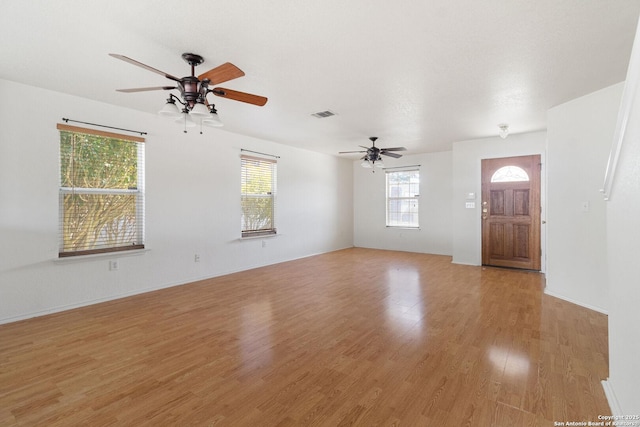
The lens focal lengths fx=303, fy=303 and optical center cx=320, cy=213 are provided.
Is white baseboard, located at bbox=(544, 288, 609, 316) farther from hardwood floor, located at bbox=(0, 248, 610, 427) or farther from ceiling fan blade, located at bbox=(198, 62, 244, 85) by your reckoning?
ceiling fan blade, located at bbox=(198, 62, 244, 85)

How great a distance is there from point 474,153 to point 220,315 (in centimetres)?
557

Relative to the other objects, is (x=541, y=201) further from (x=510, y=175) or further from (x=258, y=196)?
(x=258, y=196)

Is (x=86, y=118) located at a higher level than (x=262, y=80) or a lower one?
lower

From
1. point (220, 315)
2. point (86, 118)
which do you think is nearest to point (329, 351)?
point (220, 315)

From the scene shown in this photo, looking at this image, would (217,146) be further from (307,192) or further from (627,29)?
(627,29)

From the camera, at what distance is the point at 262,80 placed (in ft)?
10.6

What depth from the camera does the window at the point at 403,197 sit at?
7.89m

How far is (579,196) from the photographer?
3850 mm

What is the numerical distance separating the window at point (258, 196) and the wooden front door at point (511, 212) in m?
4.31

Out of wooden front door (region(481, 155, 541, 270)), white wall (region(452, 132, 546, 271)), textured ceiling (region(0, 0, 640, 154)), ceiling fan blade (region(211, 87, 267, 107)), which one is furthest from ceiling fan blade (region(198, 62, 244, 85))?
wooden front door (region(481, 155, 541, 270))

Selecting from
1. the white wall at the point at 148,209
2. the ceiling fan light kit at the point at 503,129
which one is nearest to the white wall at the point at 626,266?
the ceiling fan light kit at the point at 503,129

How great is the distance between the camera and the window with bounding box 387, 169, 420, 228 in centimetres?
789

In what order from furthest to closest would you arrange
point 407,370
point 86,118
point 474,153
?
point 474,153
point 86,118
point 407,370

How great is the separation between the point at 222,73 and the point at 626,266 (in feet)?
9.42
